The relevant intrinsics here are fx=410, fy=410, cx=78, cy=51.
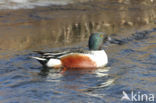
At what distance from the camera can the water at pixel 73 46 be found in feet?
21.4

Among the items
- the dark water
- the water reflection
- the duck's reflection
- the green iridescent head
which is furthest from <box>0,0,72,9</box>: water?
the duck's reflection

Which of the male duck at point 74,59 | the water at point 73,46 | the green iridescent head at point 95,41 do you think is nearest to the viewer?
the water at point 73,46

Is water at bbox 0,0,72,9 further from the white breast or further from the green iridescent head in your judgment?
the white breast

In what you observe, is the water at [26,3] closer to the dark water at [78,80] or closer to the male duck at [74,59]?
the dark water at [78,80]

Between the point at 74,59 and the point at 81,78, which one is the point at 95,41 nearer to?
the point at 74,59

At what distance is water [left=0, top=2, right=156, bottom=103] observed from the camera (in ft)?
21.4

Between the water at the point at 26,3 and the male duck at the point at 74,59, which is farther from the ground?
the water at the point at 26,3

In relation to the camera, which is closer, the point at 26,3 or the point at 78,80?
the point at 78,80

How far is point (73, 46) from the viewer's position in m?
9.75

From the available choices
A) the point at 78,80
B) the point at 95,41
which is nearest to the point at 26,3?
the point at 95,41

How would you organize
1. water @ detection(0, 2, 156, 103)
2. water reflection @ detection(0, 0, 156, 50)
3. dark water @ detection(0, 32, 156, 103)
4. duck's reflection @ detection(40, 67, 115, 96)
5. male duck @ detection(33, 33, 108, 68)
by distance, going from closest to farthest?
1. dark water @ detection(0, 32, 156, 103)
2. water @ detection(0, 2, 156, 103)
3. duck's reflection @ detection(40, 67, 115, 96)
4. male duck @ detection(33, 33, 108, 68)
5. water reflection @ detection(0, 0, 156, 50)

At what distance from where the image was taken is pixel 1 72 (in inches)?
297

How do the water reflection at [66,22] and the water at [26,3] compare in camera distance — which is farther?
the water at [26,3]

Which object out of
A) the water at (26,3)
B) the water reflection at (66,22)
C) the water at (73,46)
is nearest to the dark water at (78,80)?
the water at (73,46)
